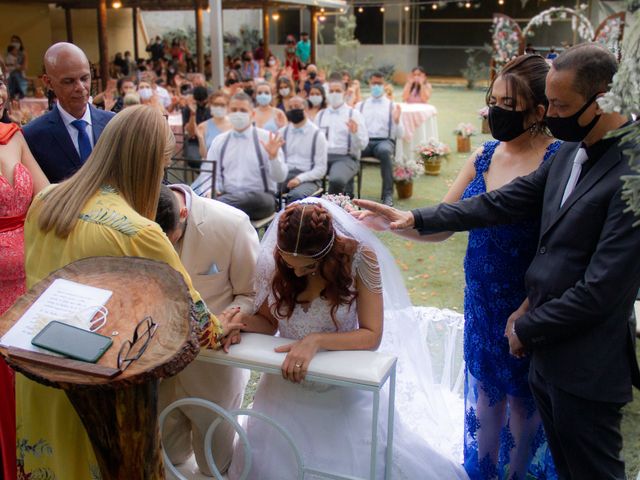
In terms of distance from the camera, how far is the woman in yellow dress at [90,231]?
199cm

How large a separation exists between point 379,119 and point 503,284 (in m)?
7.56

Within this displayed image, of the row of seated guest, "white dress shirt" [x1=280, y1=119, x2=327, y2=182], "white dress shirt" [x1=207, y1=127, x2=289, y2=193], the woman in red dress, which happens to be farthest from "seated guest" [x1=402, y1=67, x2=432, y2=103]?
the woman in red dress

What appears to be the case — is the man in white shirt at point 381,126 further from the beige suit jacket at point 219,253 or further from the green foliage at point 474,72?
the green foliage at point 474,72

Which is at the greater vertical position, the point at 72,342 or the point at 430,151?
the point at 72,342

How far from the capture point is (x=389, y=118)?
394 inches

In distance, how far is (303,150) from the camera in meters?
7.80

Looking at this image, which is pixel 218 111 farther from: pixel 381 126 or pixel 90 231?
pixel 90 231

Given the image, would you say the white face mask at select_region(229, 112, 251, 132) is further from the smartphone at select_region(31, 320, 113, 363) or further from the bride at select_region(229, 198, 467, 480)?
the smartphone at select_region(31, 320, 113, 363)

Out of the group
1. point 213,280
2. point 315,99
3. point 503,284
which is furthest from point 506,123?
point 315,99

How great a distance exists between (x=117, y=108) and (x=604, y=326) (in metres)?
5.99

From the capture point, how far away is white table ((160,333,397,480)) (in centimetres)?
225

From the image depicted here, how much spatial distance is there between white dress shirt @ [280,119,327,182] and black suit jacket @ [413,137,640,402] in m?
5.40

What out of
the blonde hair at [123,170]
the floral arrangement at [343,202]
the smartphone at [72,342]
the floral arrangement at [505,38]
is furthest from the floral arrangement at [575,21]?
the smartphone at [72,342]

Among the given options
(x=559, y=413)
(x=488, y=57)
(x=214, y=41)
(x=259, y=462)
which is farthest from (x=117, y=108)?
(x=488, y=57)
